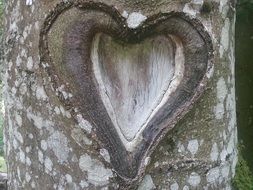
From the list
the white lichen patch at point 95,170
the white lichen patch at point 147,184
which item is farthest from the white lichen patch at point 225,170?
the white lichen patch at point 95,170

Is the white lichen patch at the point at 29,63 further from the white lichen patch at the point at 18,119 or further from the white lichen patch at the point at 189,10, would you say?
the white lichen patch at the point at 189,10

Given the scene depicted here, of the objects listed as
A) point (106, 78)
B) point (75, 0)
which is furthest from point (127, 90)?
point (75, 0)

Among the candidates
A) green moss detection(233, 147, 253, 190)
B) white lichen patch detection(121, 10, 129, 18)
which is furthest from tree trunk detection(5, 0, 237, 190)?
green moss detection(233, 147, 253, 190)

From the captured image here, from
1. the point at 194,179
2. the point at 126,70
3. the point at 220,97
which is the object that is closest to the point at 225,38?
the point at 220,97

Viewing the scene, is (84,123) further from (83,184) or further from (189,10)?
(189,10)

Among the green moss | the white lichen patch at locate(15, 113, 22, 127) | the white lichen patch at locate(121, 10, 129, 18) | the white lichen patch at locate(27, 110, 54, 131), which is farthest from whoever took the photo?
the green moss

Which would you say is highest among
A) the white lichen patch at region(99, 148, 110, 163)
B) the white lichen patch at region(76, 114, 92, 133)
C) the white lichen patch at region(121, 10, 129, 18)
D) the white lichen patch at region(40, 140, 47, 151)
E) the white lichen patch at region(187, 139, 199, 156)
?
the white lichen patch at region(121, 10, 129, 18)

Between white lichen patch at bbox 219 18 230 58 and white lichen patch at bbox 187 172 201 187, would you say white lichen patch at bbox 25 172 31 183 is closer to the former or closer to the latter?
white lichen patch at bbox 187 172 201 187

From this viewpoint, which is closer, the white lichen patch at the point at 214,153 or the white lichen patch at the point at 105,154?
the white lichen patch at the point at 105,154
